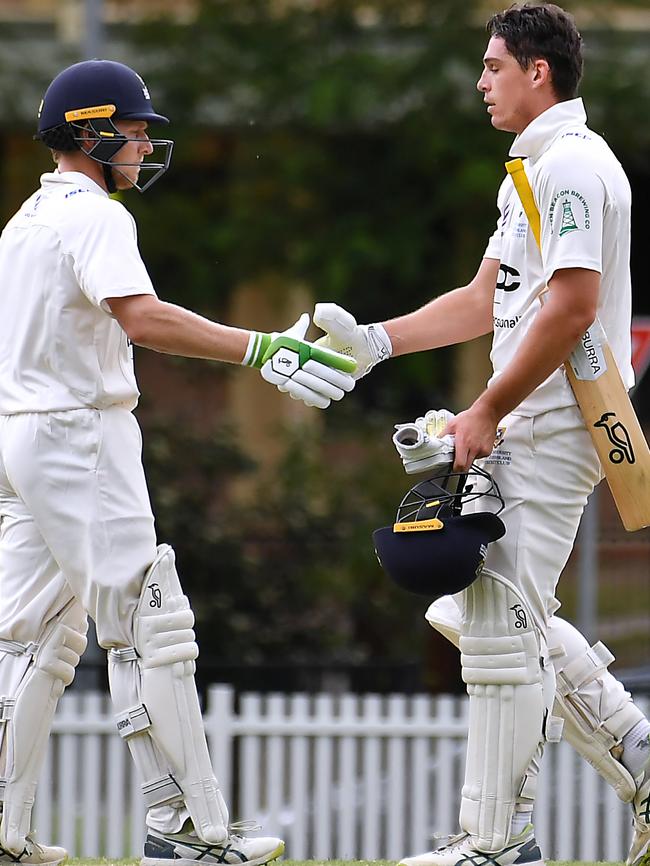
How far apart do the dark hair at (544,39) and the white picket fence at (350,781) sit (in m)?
4.67

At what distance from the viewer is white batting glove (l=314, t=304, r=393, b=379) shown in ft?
15.8

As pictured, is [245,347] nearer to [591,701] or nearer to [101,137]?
[101,137]

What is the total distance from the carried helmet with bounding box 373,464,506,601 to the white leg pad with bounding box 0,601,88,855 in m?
0.96

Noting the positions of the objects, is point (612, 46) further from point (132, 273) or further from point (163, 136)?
point (132, 273)

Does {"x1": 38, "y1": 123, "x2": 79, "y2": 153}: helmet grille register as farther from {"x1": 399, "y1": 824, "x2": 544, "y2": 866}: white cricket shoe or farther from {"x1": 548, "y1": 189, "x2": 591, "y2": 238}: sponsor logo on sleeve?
{"x1": 399, "y1": 824, "x2": 544, "y2": 866}: white cricket shoe

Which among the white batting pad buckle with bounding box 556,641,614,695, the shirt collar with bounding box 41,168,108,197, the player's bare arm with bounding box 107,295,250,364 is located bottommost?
the white batting pad buckle with bounding box 556,641,614,695

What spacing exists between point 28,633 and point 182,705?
0.49 metres

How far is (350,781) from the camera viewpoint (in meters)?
8.50

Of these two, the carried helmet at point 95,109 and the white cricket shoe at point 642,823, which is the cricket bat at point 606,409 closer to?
the white cricket shoe at point 642,823

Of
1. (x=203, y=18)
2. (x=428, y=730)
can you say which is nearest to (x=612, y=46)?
(x=203, y=18)

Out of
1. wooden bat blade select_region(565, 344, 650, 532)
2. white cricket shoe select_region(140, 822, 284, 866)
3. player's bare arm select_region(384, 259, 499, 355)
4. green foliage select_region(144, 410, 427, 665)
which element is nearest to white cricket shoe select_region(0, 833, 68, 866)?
white cricket shoe select_region(140, 822, 284, 866)

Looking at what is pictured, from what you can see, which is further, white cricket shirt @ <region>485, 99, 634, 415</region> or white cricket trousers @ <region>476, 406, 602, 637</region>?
white cricket trousers @ <region>476, 406, 602, 637</region>

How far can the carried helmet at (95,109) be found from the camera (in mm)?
4520

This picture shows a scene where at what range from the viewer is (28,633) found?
177 inches
